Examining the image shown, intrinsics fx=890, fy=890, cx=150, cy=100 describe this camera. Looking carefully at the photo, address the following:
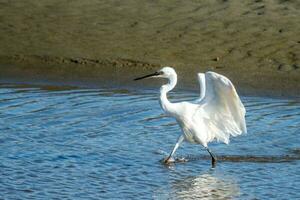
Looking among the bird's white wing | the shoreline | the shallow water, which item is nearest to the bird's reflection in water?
the shallow water

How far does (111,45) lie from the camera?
15570 millimetres

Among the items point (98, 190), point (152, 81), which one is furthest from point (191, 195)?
point (152, 81)

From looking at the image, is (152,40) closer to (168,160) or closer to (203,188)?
(168,160)

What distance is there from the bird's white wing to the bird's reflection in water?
0.94 meters

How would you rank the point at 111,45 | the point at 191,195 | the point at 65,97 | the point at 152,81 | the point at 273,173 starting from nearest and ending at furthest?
1. the point at 191,195
2. the point at 273,173
3. the point at 65,97
4. the point at 152,81
5. the point at 111,45

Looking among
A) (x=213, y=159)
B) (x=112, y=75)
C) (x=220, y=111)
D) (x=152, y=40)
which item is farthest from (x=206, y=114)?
(x=152, y=40)

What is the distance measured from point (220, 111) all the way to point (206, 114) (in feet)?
0.58

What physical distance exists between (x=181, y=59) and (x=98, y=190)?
6.47 meters

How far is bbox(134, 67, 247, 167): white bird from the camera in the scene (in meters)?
10.0

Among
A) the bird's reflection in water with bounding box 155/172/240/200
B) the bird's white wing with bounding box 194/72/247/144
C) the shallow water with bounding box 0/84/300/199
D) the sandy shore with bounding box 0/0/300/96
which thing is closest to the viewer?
the bird's reflection in water with bounding box 155/172/240/200

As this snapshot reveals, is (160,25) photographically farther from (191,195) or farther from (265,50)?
(191,195)

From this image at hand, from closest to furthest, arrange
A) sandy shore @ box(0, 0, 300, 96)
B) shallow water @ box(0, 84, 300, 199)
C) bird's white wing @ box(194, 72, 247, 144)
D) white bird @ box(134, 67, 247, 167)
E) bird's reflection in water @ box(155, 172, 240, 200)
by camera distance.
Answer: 1. bird's reflection in water @ box(155, 172, 240, 200)
2. shallow water @ box(0, 84, 300, 199)
3. bird's white wing @ box(194, 72, 247, 144)
4. white bird @ box(134, 67, 247, 167)
5. sandy shore @ box(0, 0, 300, 96)

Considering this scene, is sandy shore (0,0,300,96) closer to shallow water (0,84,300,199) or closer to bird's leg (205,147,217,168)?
shallow water (0,84,300,199)

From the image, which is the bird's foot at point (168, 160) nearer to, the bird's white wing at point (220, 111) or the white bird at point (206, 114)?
the white bird at point (206, 114)
